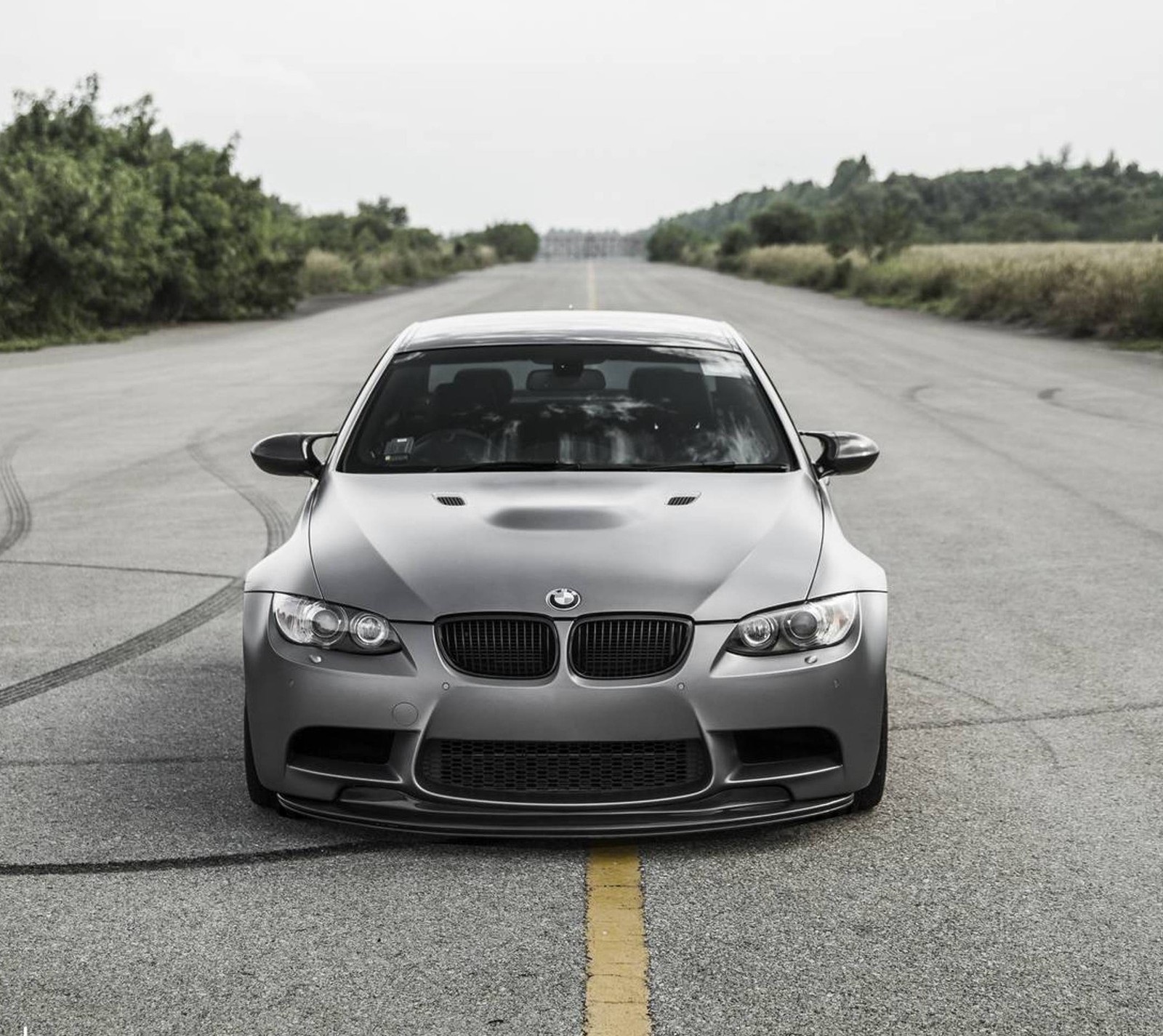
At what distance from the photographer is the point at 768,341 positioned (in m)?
27.6

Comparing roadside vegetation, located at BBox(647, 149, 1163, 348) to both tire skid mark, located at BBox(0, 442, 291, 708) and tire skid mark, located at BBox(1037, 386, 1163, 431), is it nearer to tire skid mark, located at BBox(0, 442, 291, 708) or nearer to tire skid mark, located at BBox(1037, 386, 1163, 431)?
tire skid mark, located at BBox(1037, 386, 1163, 431)

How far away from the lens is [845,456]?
567cm

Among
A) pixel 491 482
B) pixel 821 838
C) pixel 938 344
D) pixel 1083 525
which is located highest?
pixel 491 482

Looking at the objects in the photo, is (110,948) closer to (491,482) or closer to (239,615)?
(491,482)

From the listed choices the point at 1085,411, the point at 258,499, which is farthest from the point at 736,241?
the point at 258,499

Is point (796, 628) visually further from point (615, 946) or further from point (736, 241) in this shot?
point (736, 241)

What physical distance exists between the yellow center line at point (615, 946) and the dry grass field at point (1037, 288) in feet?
78.8

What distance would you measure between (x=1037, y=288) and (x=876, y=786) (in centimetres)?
3081

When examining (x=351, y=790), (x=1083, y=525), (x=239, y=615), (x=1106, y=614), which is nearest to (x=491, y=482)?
(x=351, y=790)

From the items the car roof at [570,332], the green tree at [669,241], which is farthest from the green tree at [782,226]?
the car roof at [570,332]

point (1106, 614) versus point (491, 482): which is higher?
point (491, 482)

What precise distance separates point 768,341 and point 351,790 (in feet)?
78.3

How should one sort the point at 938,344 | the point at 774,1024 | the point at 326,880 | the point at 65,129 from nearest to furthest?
1. the point at 774,1024
2. the point at 326,880
3. the point at 938,344
4. the point at 65,129

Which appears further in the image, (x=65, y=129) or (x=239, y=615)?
(x=65, y=129)
